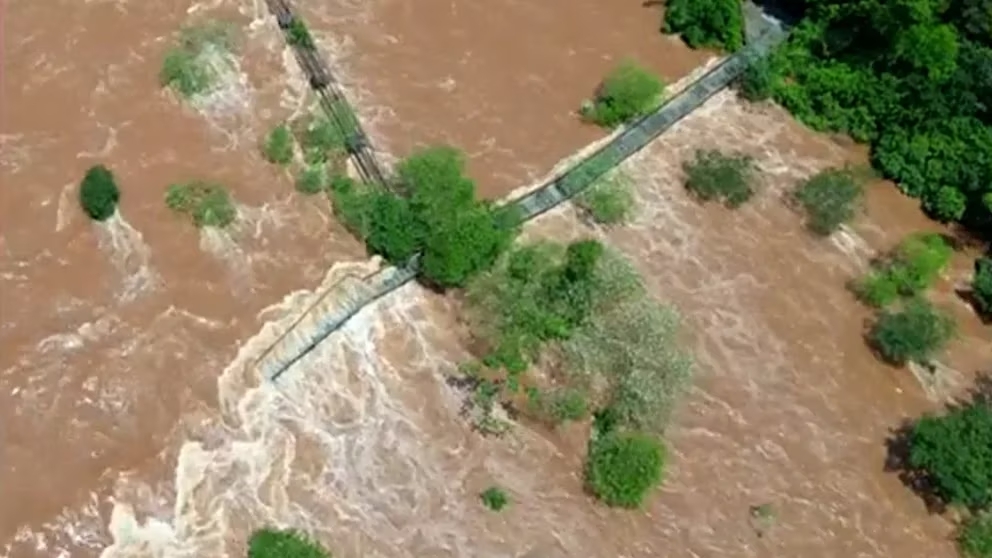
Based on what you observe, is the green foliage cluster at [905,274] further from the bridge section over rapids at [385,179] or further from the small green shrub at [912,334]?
the bridge section over rapids at [385,179]

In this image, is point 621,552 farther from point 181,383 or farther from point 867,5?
point 867,5

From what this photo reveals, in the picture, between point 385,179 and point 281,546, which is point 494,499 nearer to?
point 281,546

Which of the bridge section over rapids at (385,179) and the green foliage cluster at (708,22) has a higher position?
the green foliage cluster at (708,22)

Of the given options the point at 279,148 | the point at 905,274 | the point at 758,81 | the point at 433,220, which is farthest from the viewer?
the point at 758,81

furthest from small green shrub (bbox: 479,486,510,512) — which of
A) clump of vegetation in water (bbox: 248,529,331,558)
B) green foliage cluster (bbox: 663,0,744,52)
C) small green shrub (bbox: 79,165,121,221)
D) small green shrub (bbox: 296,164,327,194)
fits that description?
green foliage cluster (bbox: 663,0,744,52)

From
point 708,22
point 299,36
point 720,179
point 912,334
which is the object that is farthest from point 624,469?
point 299,36

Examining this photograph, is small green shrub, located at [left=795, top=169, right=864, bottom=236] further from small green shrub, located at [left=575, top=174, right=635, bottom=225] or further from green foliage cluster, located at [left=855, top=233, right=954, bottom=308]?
small green shrub, located at [left=575, top=174, right=635, bottom=225]

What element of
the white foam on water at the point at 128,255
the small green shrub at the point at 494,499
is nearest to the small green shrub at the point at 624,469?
the small green shrub at the point at 494,499
